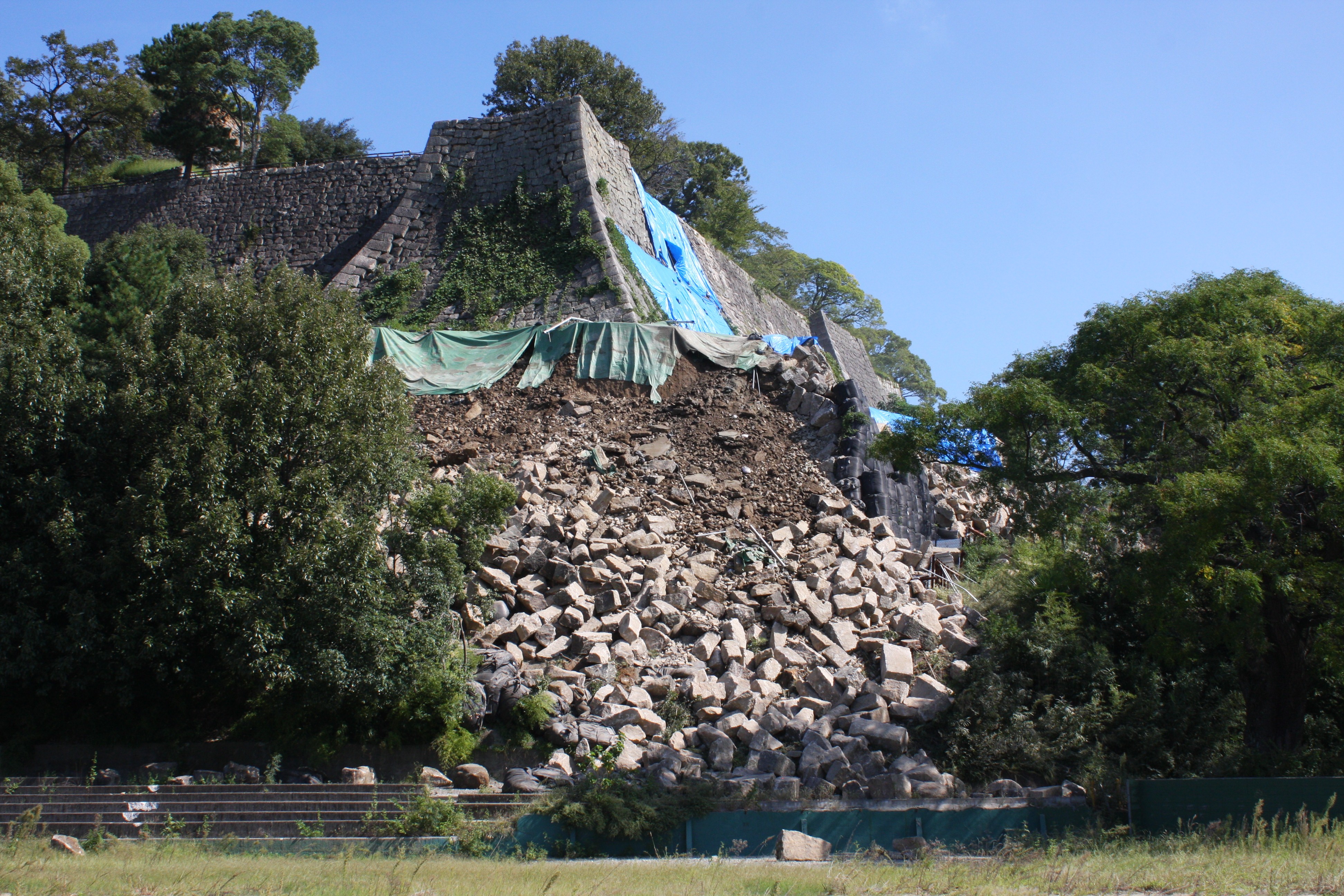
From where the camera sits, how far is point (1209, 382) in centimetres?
877

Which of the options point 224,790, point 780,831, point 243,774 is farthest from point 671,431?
point 224,790

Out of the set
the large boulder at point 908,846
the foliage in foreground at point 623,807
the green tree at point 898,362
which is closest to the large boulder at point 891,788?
the large boulder at point 908,846

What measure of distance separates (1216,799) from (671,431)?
338 inches

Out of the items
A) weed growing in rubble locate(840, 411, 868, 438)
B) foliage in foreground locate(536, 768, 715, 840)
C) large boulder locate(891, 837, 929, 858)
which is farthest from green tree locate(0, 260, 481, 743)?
weed growing in rubble locate(840, 411, 868, 438)

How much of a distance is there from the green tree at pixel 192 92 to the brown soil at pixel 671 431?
16.0 m

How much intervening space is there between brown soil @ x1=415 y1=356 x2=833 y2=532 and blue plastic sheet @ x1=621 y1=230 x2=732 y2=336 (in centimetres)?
373

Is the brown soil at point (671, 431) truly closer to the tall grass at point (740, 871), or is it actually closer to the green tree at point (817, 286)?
the tall grass at point (740, 871)

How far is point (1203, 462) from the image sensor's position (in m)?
8.79

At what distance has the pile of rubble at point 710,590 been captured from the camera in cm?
887

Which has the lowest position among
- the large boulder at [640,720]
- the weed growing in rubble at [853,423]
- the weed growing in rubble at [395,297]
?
the large boulder at [640,720]

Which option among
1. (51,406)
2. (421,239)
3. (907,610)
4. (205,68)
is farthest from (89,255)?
(907,610)

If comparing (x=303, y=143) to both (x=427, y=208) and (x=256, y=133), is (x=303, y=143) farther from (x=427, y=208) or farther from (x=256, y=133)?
(x=427, y=208)

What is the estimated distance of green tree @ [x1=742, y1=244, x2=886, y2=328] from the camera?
40312mm

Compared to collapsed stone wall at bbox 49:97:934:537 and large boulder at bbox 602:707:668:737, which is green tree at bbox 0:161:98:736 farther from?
collapsed stone wall at bbox 49:97:934:537
